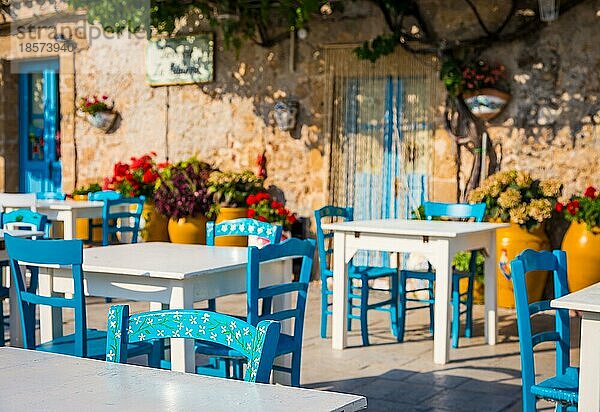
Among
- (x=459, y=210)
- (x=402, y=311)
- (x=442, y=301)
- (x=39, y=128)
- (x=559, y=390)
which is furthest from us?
(x=39, y=128)

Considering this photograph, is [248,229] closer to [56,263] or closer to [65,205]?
[56,263]

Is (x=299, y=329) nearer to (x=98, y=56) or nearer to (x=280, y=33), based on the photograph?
(x=280, y=33)

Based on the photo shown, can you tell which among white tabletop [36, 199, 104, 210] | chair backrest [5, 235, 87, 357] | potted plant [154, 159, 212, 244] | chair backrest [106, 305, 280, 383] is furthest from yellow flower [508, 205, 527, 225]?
chair backrest [106, 305, 280, 383]

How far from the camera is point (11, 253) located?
4031 mm

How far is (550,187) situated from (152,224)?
410cm

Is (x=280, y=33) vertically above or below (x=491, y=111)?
above

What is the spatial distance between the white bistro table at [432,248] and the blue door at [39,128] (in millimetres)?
6449

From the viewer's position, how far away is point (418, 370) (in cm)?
548

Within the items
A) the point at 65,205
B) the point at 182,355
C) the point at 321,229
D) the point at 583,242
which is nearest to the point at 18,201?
the point at 65,205

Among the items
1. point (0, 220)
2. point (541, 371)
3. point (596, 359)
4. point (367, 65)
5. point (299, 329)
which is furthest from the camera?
point (367, 65)

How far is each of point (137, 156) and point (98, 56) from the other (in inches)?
51.1

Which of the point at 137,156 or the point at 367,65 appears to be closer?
the point at 367,65

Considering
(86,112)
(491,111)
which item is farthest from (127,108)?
(491,111)

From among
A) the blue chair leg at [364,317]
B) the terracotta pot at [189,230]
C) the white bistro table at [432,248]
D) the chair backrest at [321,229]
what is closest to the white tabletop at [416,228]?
the white bistro table at [432,248]
